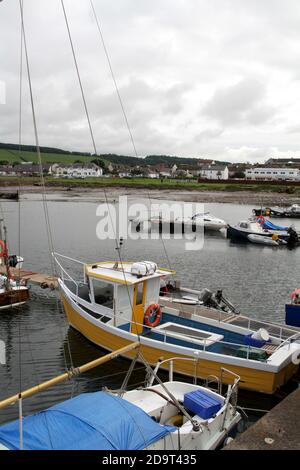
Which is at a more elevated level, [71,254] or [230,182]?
[230,182]

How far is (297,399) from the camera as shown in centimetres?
836

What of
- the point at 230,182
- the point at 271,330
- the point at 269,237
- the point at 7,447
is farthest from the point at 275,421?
the point at 230,182

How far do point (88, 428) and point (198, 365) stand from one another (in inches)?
260

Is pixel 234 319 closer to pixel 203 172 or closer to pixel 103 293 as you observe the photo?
pixel 103 293

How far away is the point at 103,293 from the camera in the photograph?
578 inches

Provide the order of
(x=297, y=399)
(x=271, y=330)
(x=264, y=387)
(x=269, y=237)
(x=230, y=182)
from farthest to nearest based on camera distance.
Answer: (x=230, y=182), (x=269, y=237), (x=271, y=330), (x=264, y=387), (x=297, y=399)

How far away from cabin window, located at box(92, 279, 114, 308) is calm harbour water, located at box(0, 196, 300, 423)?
1939mm

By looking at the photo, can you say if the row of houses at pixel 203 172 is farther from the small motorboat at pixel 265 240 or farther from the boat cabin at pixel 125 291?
the boat cabin at pixel 125 291

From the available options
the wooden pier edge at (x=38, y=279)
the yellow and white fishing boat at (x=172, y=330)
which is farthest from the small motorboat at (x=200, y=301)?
the wooden pier edge at (x=38, y=279)

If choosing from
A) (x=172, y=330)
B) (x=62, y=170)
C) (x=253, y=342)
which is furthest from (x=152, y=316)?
(x=62, y=170)

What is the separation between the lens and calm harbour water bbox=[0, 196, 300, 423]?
525 inches

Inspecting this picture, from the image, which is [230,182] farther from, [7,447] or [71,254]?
[7,447]
